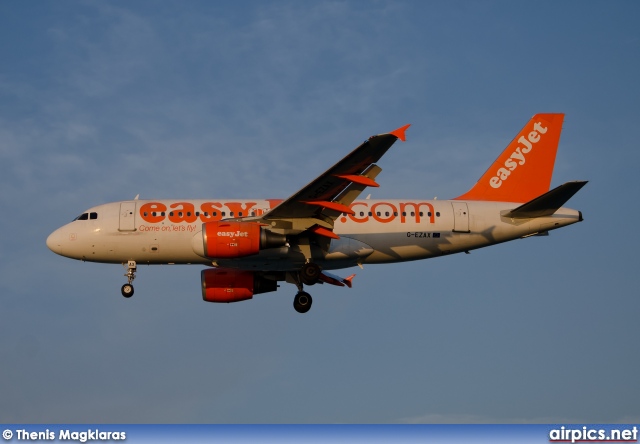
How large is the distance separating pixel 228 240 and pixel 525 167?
1550 centimetres

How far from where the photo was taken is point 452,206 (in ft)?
160

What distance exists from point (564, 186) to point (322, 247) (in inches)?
414

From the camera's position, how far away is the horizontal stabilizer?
44125 millimetres

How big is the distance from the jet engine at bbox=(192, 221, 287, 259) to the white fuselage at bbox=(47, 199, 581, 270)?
2433mm

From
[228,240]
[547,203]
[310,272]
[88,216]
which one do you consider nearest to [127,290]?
[88,216]

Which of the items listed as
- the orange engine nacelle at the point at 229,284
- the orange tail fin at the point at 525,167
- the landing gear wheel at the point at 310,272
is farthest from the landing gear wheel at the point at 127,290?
the orange tail fin at the point at 525,167

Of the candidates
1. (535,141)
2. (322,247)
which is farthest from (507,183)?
(322,247)

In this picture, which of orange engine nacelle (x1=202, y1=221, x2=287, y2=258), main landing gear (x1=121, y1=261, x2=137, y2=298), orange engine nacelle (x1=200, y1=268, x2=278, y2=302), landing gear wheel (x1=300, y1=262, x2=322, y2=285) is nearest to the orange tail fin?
landing gear wheel (x1=300, y1=262, x2=322, y2=285)

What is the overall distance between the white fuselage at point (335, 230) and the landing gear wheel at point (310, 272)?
0.41m

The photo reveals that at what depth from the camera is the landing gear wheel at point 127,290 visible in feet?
158

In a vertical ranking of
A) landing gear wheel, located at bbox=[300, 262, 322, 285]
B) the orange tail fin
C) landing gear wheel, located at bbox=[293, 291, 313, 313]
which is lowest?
landing gear wheel, located at bbox=[293, 291, 313, 313]

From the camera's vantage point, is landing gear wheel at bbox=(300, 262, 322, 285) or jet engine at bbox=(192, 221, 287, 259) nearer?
jet engine at bbox=(192, 221, 287, 259)

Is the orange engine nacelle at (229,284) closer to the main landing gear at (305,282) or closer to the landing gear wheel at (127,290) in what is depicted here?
the main landing gear at (305,282)

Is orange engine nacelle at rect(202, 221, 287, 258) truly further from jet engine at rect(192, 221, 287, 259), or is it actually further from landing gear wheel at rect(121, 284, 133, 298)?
landing gear wheel at rect(121, 284, 133, 298)
